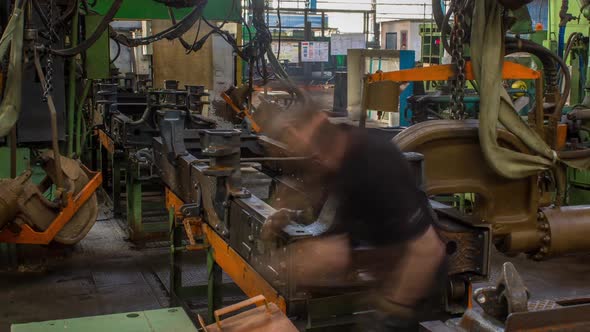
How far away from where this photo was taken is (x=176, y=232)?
11.9 feet

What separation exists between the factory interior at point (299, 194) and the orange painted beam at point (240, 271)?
13 millimetres

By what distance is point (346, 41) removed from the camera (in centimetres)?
1270

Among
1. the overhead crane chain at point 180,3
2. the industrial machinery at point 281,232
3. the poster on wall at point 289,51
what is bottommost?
the industrial machinery at point 281,232

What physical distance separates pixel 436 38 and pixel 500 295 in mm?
12663

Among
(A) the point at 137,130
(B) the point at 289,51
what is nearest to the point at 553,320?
(A) the point at 137,130

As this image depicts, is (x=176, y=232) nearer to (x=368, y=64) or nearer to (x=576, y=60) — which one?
(x=576, y=60)

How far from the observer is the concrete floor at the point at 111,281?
161 inches

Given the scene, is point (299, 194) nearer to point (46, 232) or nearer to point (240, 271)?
point (240, 271)

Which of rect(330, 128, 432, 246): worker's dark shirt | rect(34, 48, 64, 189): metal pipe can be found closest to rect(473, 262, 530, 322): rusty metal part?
rect(330, 128, 432, 246): worker's dark shirt

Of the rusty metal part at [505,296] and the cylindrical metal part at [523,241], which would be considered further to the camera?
the cylindrical metal part at [523,241]

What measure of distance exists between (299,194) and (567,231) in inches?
44.5

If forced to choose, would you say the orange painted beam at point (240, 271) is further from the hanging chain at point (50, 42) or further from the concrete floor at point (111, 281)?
the hanging chain at point (50, 42)

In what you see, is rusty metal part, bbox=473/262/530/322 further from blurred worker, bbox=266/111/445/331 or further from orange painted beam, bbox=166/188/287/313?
orange painted beam, bbox=166/188/287/313

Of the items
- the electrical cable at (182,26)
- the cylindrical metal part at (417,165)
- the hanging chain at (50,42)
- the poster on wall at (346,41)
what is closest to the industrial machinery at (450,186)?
the cylindrical metal part at (417,165)
